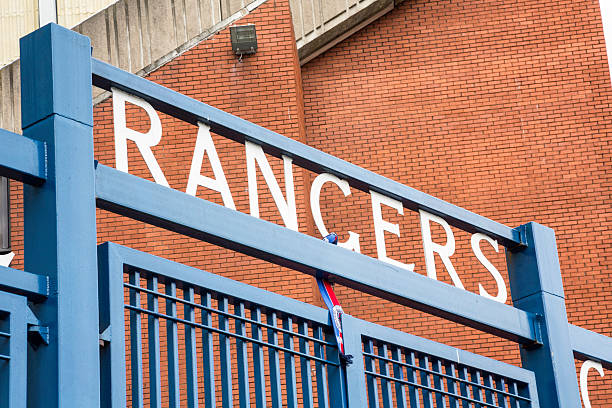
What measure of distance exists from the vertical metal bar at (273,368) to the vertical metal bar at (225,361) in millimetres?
223

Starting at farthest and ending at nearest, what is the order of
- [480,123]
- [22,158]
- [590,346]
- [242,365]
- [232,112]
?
[480,123] < [232,112] < [590,346] < [242,365] < [22,158]

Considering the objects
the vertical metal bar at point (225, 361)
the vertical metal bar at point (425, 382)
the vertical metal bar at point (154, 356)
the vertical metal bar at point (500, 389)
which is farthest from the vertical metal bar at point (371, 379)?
the vertical metal bar at point (154, 356)

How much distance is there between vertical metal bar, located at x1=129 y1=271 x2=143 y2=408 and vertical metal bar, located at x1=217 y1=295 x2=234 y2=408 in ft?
1.42

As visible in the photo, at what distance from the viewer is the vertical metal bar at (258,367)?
441 centimetres

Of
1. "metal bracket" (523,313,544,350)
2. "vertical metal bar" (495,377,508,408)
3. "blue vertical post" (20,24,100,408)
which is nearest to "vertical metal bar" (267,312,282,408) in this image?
"blue vertical post" (20,24,100,408)

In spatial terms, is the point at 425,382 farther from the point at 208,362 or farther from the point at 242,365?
the point at 208,362

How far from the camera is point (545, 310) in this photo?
5.99 m

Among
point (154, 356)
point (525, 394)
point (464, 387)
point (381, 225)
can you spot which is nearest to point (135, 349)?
point (154, 356)

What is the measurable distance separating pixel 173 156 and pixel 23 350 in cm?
1027

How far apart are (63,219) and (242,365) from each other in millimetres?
Answer: 1110

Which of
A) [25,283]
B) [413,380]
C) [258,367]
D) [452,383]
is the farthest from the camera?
[452,383]

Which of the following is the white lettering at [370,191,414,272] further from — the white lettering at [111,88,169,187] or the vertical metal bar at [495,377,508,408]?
the white lettering at [111,88,169,187]

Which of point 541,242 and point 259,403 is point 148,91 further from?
point 541,242

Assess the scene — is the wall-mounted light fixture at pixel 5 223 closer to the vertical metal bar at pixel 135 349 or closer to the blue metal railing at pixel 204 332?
the blue metal railing at pixel 204 332
